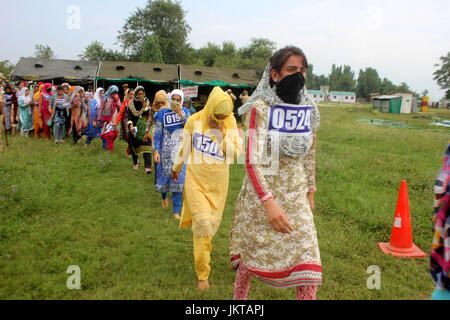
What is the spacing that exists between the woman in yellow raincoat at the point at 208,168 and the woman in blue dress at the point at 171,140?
161 cm

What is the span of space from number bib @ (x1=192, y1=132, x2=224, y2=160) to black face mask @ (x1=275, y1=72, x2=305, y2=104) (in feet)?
→ 3.67

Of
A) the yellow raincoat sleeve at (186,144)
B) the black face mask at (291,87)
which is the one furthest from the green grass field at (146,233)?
the black face mask at (291,87)

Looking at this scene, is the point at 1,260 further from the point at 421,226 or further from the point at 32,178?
the point at 421,226

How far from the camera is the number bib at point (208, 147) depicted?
3.29 meters

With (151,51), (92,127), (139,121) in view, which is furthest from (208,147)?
(151,51)

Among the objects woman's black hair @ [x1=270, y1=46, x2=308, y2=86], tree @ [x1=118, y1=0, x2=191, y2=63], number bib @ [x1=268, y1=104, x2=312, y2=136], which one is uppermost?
tree @ [x1=118, y1=0, x2=191, y2=63]

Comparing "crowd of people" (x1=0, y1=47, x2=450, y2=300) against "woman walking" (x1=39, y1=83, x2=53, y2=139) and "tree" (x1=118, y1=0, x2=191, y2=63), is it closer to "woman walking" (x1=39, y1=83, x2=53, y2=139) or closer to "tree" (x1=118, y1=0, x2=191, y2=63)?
"woman walking" (x1=39, y1=83, x2=53, y2=139)

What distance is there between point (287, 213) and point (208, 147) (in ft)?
4.12

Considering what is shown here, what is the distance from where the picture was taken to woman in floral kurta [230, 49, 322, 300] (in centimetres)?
224

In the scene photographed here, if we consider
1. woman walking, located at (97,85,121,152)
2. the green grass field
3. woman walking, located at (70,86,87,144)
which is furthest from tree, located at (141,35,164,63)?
the green grass field

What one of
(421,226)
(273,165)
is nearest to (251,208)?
(273,165)

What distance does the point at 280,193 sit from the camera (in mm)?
2348

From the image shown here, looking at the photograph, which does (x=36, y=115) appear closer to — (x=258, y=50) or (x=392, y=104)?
(x=392, y=104)

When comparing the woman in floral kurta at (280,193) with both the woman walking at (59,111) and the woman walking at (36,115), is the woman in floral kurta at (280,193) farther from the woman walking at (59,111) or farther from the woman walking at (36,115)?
the woman walking at (36,115)
